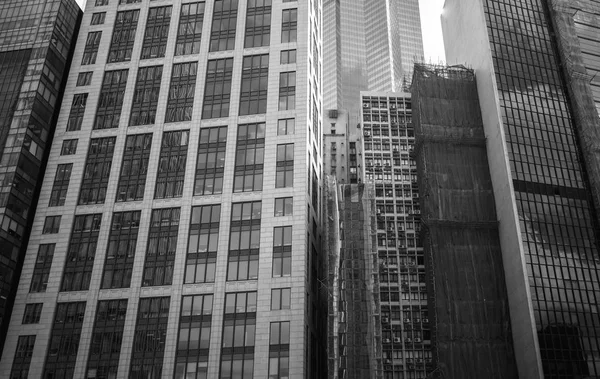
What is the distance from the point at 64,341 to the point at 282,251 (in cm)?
2769

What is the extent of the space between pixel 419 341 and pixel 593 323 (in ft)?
123

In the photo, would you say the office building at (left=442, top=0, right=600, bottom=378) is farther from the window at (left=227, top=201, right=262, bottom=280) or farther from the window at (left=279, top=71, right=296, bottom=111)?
the window at (left=227, top=201, right=262, bottom=280)

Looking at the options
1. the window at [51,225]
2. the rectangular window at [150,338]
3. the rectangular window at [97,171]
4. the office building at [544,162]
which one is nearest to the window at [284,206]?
the rectangular window at [150,338]

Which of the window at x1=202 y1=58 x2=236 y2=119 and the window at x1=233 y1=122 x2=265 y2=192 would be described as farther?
the window at x1=202 y1=58 x2=236 y2=119

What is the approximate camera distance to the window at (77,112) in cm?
8712

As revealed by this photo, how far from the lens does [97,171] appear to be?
8325cm

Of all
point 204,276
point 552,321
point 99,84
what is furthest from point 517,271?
point 99,84

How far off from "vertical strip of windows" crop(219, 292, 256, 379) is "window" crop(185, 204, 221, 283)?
4451 mm

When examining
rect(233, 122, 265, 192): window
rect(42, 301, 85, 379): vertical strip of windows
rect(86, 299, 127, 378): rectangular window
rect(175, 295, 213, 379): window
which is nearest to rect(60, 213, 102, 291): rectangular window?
rect(42, 301, 85, 379): vertical strip of windows

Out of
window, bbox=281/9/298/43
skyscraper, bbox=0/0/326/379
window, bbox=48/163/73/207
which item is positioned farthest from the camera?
window, bbox=281/9/298/43

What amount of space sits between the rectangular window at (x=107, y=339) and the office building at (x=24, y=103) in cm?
1165

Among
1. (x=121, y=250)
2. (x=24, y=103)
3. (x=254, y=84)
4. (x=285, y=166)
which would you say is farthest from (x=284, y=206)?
(x=24, y=103)

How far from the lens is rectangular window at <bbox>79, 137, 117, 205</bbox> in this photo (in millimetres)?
81500

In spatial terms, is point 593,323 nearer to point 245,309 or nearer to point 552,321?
point 552,321
